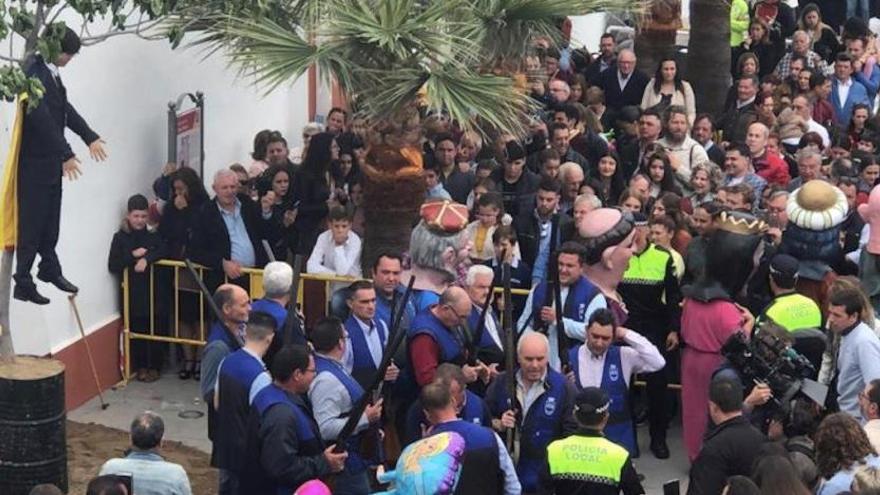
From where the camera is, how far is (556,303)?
10.9 m

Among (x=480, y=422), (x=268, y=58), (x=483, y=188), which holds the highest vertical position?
(x=268, y=58)

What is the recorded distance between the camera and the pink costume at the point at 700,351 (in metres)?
11.1

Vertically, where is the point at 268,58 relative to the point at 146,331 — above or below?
above

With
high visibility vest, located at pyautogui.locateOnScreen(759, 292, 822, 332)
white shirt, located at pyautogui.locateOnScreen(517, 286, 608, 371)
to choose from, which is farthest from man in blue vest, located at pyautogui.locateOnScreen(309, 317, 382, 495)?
high visibility vest, located at pyautogui.locateOnScreen(759, 292, 822, 332)

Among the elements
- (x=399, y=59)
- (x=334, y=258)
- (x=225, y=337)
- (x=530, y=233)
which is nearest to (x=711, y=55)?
(x=530, y=233)

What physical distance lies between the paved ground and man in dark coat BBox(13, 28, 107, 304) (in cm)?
136

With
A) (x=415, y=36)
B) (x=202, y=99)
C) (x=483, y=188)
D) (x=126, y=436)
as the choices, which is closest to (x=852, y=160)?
(x=483, y=188)

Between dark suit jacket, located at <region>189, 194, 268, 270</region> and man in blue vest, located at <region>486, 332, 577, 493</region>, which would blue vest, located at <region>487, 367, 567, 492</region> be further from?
dark suit jacket, located at <region>189, 194, 268, 270</region>

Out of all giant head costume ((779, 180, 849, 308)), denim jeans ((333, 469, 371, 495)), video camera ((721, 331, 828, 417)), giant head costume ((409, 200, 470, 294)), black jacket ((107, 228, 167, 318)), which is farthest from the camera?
black jacket ((107, 228, 167, 318))

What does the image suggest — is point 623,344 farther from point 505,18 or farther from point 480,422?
point 505,18

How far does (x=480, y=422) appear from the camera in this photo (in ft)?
30.6

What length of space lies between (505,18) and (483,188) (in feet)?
5.01

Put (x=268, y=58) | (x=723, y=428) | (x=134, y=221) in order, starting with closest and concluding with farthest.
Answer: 1. (x=723, y=428)
2. (x=268, y=58)
3. (x=134, y=221)

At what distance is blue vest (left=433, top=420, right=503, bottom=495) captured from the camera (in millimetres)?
8492
